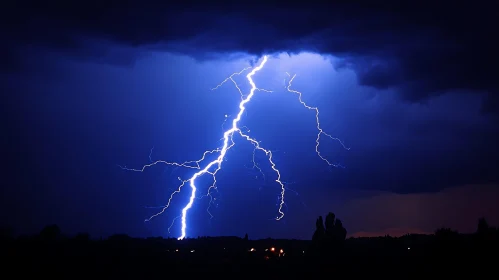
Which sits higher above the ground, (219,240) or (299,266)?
(219,240)

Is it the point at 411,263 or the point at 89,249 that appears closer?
the point at 411,263

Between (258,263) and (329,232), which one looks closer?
(258,263)

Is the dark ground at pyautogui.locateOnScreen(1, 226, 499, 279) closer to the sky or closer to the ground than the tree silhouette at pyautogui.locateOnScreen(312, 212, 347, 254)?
closer to the ground

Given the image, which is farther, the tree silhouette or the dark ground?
the tree silhouette

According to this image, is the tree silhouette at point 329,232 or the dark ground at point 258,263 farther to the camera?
the tree silhouette at point 329,232

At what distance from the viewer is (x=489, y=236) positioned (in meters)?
33.2

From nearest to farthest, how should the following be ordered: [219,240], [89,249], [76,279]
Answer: [76,279]
[89,249]
[219,240]

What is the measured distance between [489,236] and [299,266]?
10574 mm

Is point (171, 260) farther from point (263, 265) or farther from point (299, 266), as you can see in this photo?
point (299, 266)

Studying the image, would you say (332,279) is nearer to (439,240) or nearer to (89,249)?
(439,240)

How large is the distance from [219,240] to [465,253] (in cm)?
4526

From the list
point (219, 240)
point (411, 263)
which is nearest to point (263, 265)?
point (411, 263)

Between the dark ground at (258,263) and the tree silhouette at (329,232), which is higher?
the tree silhouette at (329,232)

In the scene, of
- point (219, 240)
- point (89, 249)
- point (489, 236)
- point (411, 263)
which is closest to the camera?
point (411, 263)
